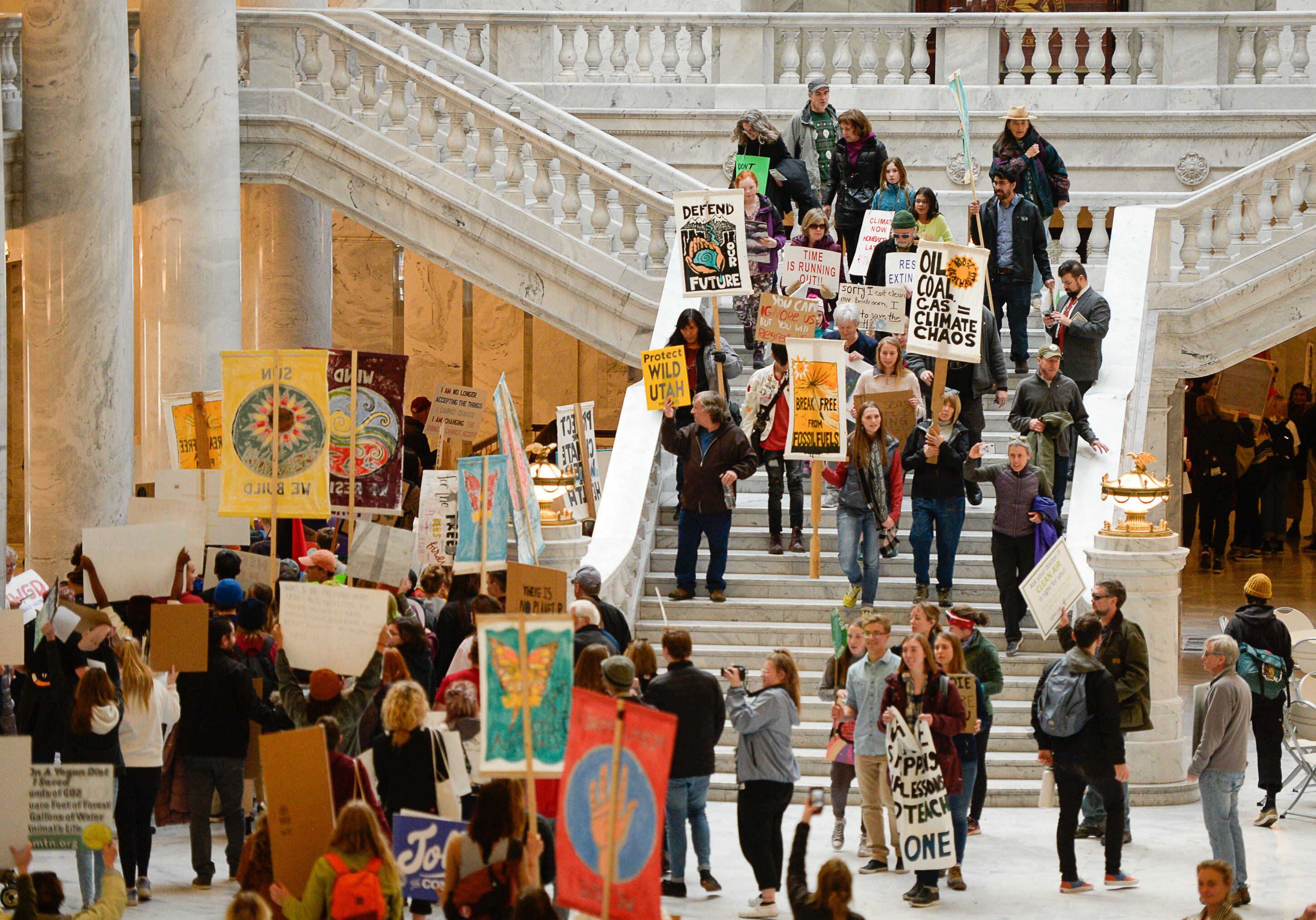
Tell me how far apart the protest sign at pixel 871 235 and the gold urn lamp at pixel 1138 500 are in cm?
374

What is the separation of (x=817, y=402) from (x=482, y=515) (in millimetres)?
3120

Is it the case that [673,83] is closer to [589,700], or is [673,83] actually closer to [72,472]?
[72,472]

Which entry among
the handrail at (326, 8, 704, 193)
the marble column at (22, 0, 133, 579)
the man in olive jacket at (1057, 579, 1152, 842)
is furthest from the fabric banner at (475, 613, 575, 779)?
the handrail at (326, 8, 704, 193)

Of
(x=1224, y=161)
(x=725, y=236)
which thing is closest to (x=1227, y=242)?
(x=1224, y=161)

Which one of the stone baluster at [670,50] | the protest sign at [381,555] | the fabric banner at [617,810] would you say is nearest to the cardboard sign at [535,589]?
the protest sign at [381,555]

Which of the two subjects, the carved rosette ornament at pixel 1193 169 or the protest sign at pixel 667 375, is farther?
the carved rosette ornament at pixel 1193 169

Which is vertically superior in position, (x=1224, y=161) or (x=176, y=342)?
(x=1224, y=161)

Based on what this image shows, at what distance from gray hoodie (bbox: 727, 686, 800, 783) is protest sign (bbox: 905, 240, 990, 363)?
15.1 feet

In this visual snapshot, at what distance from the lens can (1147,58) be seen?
63.1 feet

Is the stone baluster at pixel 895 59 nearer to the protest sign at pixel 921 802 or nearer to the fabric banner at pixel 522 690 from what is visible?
the protest sign at pixel 921 802

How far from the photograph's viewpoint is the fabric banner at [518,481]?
450 inches

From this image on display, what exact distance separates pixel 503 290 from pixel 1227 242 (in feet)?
20.5

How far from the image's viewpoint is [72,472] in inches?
557

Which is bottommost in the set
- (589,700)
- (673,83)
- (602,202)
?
(589,700)
